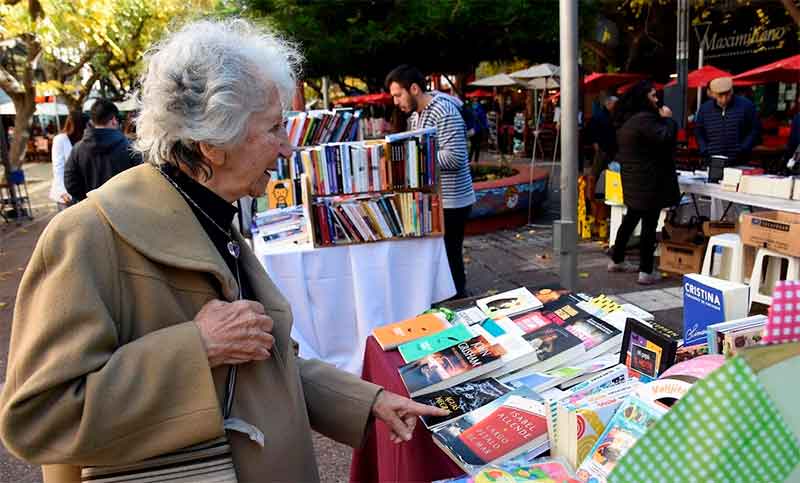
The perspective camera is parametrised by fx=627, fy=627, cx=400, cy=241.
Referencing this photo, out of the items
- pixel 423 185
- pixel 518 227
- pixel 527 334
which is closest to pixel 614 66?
pixel 518 227

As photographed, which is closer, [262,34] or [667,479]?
[667,479]

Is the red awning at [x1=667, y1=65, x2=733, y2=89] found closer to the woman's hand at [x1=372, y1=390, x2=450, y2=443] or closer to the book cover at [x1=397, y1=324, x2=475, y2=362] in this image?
the book cover at [x1=397, y1=324, x2=475, y2=362]

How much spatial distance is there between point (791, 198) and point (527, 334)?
4012 millimetres

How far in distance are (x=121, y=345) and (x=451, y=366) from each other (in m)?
1.05

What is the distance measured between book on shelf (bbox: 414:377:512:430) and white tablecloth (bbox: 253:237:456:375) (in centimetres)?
238

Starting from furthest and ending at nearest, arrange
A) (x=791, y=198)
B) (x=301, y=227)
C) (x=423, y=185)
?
(x=791, y=198)
(x=301, y=227)
(x=423, y=185)

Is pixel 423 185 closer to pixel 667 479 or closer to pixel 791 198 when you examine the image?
pixel 791 198

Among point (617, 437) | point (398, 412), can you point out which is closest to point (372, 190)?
point (398, 412)

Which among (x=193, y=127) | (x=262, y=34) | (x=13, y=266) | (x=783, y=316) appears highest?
(x=262, y=34)

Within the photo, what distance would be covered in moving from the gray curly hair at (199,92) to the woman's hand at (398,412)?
2.35 ft

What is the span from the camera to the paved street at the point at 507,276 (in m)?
3.32

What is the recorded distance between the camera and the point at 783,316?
2.38ft

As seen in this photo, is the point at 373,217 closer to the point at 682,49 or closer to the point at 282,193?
the point at 282,193

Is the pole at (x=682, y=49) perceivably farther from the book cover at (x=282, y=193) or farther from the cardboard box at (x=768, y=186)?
the book cover at (x=282, y=193)
